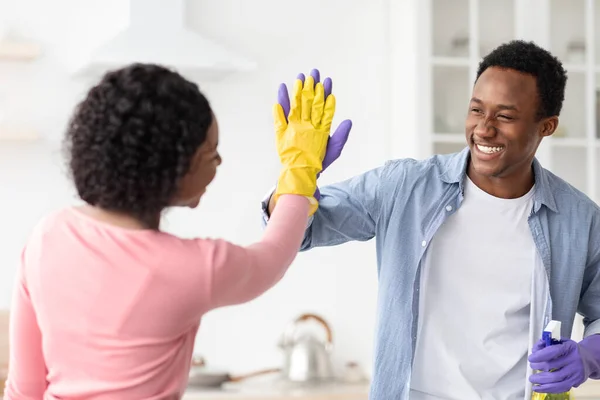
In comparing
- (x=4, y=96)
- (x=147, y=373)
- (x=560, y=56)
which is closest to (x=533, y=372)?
(x=147, y=373)

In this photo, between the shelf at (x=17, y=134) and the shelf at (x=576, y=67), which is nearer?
the shelf at (x=17, y=134)

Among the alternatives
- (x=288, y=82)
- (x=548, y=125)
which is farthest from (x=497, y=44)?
(x=548, y=125)

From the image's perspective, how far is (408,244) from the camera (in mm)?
2104

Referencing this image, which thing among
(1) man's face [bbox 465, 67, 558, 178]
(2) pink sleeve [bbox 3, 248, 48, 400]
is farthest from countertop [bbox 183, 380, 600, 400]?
(2) pink sleeve [bbox 3, 248, 48, 400]

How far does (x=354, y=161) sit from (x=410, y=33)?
0.57 m

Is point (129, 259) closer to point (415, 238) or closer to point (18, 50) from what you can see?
point (415, 238)

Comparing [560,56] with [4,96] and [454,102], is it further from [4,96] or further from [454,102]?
[4,96]

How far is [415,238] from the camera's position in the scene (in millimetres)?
2102

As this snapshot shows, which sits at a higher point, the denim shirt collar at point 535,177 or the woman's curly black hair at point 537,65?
the woman's curly black hair at point 537,65

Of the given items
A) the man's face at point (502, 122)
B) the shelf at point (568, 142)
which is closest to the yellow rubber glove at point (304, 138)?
the man's face at point (502, 122)

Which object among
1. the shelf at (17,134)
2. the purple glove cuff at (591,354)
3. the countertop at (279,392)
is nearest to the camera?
the purple glove cuff at (591,354)

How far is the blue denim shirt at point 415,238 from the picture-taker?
206cm

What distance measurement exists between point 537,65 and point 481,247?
0.42 m

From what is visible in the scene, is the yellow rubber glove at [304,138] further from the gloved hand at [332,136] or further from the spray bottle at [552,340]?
the spray bottle at [552,340]
